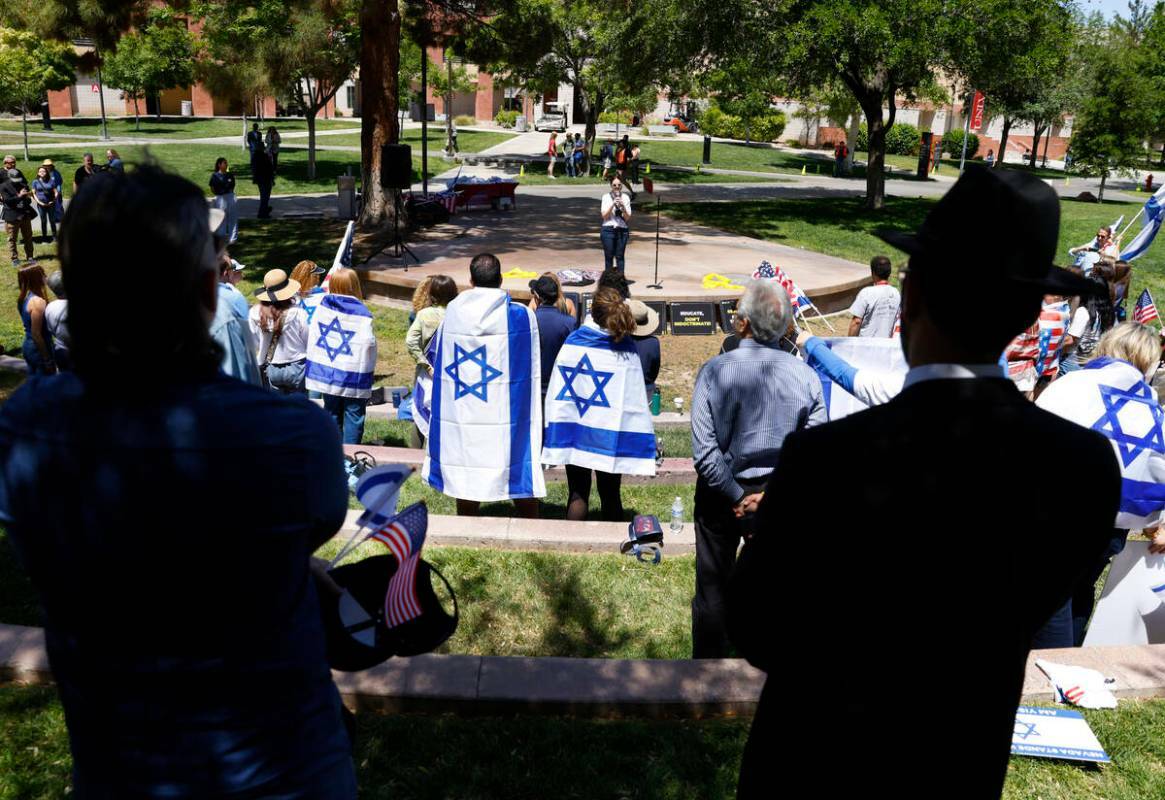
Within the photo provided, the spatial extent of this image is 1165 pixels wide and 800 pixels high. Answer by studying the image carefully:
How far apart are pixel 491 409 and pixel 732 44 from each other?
19.9m

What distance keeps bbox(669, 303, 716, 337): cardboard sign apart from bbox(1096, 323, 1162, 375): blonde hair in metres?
8.58

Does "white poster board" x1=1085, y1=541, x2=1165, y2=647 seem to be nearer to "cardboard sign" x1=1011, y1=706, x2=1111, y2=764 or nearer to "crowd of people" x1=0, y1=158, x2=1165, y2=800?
"cardboard sign" x1=1011, y1=706, x2=1111, y2=764

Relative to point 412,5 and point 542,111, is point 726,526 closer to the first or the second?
point 412,5

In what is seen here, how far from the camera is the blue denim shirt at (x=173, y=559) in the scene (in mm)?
1518

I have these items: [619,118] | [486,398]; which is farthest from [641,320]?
[619,118]

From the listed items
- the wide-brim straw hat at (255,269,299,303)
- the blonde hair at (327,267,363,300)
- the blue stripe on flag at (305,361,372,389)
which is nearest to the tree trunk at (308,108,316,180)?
the wide-brim straw hat at (255,269,299,303)

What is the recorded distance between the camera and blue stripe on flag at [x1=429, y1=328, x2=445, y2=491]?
5.99 meters

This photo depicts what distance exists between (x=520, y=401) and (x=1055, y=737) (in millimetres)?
3466

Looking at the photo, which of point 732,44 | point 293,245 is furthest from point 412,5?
point 732,44

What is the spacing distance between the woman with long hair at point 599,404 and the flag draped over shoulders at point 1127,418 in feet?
8.14

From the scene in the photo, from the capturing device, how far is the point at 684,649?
4.91 meters

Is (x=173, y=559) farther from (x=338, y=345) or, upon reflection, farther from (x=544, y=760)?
(x=338, y=345)

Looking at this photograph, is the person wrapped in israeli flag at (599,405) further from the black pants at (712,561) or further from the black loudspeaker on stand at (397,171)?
the black loudspeaker on stand at (397,171)

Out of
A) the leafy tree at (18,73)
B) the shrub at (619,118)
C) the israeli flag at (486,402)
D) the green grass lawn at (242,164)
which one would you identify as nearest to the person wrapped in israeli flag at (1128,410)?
the israeli flag at (486,402)
